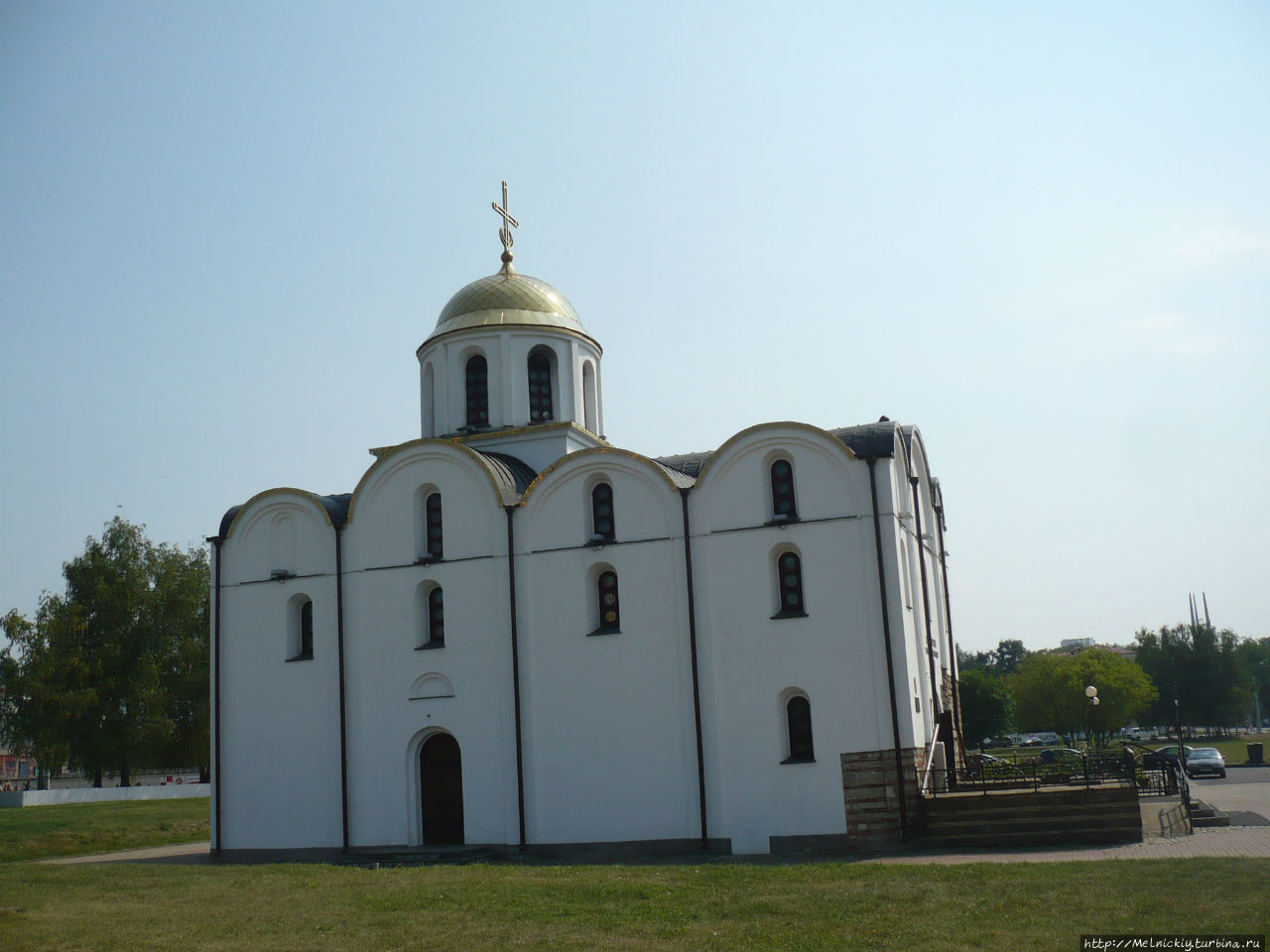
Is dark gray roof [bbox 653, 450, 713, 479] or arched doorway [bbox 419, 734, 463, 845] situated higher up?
dark gray roof [bbox 653, 450, 713, 479]

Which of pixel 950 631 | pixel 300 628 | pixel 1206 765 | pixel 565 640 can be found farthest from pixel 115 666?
pixel 1206 765

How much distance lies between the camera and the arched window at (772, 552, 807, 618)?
828 inches

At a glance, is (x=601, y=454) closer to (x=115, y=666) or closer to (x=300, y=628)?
(x=300, y=628)

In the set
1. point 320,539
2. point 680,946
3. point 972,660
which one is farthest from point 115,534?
point 972,660

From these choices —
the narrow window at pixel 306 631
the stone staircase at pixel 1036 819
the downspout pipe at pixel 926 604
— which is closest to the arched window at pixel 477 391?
the narrow window at pixel 306 631

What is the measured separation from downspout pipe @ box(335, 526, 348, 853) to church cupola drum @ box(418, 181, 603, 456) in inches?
144

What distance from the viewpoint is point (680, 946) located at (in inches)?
445

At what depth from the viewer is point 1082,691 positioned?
58344 millimetres

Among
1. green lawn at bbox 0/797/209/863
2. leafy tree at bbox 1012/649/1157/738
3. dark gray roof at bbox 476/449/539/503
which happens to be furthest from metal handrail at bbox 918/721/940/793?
leafy tree at bbox 1012/649/1157/738

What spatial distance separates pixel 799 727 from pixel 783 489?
171 inches

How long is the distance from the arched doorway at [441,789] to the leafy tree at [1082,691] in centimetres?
4030

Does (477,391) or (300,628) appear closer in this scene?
(300,628)

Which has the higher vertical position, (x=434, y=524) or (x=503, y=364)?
(x=503, y=364)

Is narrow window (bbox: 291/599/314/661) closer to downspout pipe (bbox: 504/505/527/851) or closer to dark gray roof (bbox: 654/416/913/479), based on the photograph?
downspout pipe (bbox: 504/505/527/851)
